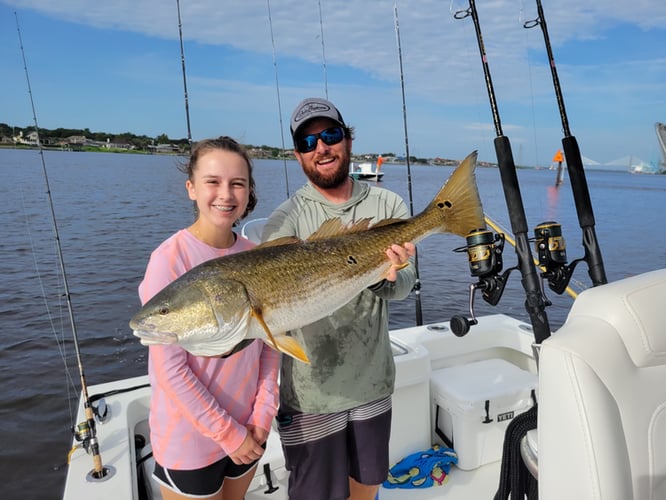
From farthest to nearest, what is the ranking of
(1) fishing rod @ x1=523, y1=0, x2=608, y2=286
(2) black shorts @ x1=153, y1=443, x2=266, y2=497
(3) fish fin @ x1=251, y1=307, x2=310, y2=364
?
(1) fishing rod @ x1=523, y1=0, x2=608, y2=286, (2) black shorts @ x1=153, y1=443, x2=266, y2=497, (3) fish fin @ x1=251, y1=307, x2=310, y2=364

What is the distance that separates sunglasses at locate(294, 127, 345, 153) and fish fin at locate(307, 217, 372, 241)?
513 mm

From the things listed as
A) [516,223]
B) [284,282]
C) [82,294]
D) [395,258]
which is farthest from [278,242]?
[82,294]

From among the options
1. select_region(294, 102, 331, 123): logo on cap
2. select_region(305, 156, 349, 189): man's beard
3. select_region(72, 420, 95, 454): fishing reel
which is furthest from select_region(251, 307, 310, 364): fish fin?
select_region(72, 420, 95, 454): fishing reel

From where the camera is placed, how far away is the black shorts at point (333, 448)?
246 centimetres

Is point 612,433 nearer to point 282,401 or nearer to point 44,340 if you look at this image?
point 282,401

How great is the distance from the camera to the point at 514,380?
160 inches

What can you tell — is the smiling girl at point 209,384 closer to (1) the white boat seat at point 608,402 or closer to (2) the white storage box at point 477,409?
(1) the white boat seat at point 608,402

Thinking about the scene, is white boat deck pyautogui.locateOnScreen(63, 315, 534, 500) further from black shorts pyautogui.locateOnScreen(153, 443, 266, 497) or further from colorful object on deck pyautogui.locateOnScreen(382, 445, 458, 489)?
black shorts pyautogui.locateOnScreen(153, 443, 266, 497)

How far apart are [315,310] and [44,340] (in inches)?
349

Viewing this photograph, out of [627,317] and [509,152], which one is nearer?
[627,317]

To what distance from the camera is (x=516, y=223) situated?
9.36 feet

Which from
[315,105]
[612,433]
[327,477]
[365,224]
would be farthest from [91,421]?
[612,433]

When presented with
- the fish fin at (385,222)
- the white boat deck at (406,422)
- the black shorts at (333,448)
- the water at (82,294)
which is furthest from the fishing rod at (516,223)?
the water at (82,294)

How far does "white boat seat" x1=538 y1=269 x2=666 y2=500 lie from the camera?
1.59 meters
